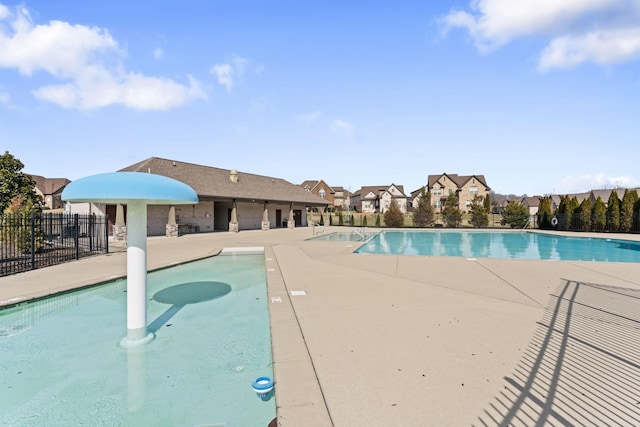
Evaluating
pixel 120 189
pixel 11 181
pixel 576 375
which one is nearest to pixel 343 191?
pixel 11 181

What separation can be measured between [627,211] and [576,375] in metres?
33.2

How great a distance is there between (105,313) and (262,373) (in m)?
4.66

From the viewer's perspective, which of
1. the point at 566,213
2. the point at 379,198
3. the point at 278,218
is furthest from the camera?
the point at 379,198

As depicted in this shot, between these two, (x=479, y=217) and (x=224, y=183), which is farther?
(x=479, y=217)

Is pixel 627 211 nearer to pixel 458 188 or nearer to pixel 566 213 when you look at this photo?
pixel 566 213

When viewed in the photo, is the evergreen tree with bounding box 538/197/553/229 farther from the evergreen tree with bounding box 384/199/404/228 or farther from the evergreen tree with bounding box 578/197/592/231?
the evergreen tree with bounding box 384/199/404/228

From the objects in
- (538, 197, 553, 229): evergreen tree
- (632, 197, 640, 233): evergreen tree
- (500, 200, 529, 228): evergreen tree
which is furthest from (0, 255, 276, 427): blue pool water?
(538, 197, 553, 229): evergreen tree

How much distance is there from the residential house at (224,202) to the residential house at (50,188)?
38.6m

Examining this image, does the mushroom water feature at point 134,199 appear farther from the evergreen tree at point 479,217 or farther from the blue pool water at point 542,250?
the evergreen tree at point 479,217

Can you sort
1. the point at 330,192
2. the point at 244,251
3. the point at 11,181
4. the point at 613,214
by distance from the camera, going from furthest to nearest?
1. the point at 330,192
2. the point at 613,214
3. the point at 11,181
4. the point at 244,251

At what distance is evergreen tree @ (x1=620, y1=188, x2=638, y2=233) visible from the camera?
89.4 ft

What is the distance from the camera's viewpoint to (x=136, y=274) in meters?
5.14

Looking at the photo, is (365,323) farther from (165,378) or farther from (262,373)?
(165,378)

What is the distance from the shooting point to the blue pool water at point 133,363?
3.51 meters
